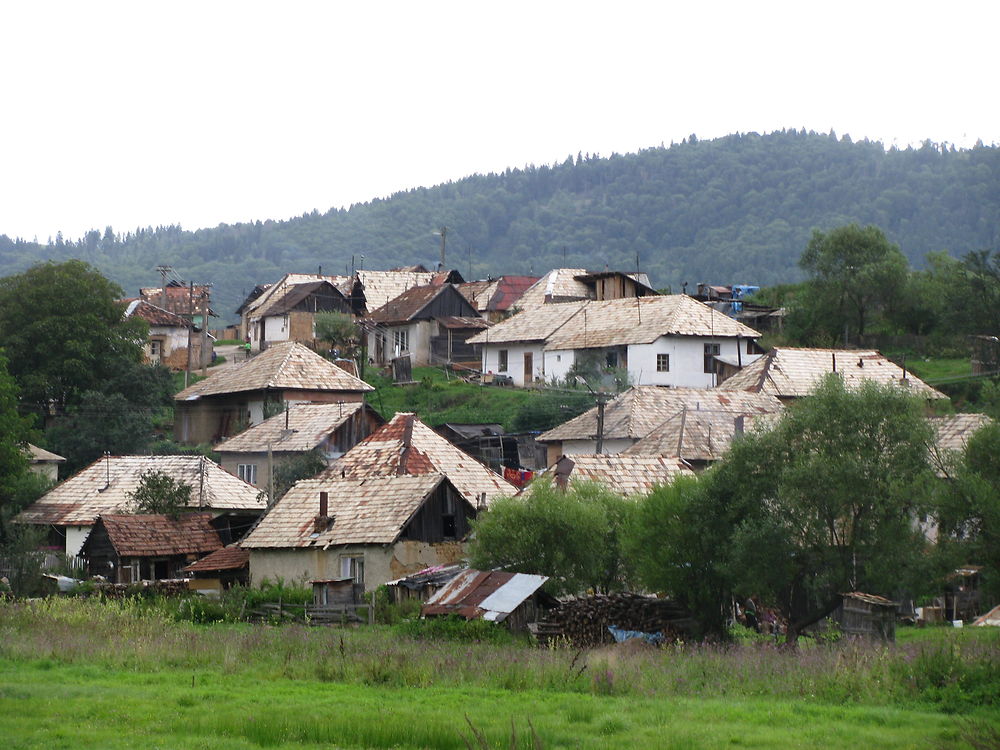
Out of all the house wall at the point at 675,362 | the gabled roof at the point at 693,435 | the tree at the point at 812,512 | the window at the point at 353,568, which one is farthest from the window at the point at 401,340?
the tree at the point at 812,512

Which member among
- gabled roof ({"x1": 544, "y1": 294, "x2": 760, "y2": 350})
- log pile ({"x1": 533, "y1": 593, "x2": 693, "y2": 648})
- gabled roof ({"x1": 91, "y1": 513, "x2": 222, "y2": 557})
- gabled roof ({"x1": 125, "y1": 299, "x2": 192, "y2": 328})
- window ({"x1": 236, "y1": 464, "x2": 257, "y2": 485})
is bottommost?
log pile ({"x1": 533, "y1": 593, "x2": 693, "y2": 648})

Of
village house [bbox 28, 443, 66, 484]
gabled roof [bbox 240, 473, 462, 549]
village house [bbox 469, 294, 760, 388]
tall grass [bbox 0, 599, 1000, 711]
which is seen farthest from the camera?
village house [bbox 469, 294, 760, 388]

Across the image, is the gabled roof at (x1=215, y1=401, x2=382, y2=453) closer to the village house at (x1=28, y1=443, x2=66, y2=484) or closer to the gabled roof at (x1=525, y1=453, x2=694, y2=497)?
the village house at (x1=28, y1=443, x2=66, y2=484)

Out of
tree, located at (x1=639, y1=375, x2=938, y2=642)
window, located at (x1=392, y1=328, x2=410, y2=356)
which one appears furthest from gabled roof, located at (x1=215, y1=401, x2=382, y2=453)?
tree, located at (x1=639, y1=375, x2=938, y2=642)

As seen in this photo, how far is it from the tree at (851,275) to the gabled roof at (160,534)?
38.3 m

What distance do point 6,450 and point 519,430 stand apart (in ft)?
70.0

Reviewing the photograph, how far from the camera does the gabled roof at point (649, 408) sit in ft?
168

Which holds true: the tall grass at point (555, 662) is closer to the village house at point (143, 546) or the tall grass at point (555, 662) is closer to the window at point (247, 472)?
the village house at point (143, 546)

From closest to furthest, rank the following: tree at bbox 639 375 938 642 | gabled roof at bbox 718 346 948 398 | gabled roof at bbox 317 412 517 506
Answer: tree at bbox 639 375 938 642 → gabled roof at bbox 317 412 517 506 → gabled roof at bbox 718 346 948 398

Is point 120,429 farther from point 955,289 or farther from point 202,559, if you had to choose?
point 955,289

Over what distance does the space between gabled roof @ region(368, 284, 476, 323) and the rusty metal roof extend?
4786cm

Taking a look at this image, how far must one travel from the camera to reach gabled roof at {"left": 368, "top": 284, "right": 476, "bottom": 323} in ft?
259

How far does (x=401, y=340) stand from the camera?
262 feet

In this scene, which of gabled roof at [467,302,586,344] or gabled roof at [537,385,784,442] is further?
gabled roof at [467,302,586,344]
